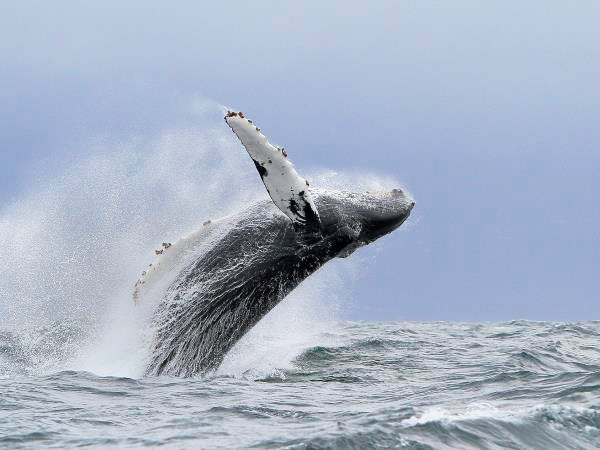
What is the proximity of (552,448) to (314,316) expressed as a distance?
6.89 meters

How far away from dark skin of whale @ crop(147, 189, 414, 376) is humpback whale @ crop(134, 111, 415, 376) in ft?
0.04

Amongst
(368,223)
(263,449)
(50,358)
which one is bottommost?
(263,449)

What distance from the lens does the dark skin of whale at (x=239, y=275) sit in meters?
11.7

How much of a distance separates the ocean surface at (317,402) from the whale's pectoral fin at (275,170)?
2353 millimetres

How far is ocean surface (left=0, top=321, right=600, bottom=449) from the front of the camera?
793 cm

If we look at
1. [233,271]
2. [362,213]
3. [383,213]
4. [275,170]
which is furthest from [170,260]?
[383,213]

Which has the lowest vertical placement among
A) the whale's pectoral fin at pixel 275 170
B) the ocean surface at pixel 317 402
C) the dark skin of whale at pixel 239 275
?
the ocean surface at pixel 317 402

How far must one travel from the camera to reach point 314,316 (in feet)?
47.0

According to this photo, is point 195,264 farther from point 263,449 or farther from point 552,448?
point 552,448

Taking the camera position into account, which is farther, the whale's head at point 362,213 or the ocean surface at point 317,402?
the whale's head at point 362,213

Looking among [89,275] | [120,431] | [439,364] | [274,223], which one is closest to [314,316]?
[439,364]

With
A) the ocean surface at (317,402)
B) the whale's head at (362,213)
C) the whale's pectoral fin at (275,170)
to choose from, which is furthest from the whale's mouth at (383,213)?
the ocean surface at (317,402)

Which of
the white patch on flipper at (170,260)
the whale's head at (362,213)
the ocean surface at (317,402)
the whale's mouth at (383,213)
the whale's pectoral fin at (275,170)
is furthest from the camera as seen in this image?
the whale's mouth at (383,213)

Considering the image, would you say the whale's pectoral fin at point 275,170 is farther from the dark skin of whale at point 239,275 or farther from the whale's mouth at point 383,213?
the whale's mouth at point 383,213
